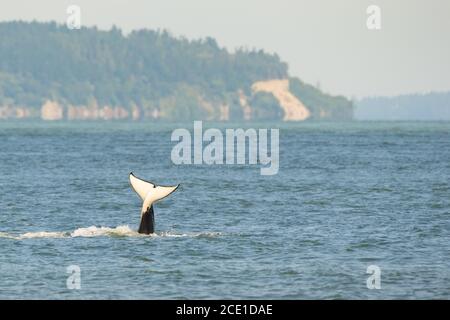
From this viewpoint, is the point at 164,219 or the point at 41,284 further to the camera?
the point at 164,219

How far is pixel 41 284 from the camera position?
31516mm

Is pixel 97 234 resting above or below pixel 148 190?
below

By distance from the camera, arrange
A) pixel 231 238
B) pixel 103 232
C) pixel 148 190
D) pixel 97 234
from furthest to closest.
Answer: pixel 103 232 → pixel 97 234 → pixel 231 238 → pixel 148 190

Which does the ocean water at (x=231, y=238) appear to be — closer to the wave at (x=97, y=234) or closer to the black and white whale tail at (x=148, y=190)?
the wave at (x=97, y=234)

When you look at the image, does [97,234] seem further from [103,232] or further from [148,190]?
Result: [148,190]

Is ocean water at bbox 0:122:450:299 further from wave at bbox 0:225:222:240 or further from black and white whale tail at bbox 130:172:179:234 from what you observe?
black and white whale tail at bbox 130:172:179:234

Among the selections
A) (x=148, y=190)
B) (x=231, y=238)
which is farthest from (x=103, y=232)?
(x=148, y=190)

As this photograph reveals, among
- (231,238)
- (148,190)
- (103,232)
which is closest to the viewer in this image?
(148,190)

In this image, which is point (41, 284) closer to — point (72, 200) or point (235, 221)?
point (235, 221)

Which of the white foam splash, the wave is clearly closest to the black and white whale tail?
the wave

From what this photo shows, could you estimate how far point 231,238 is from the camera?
4088 cm
